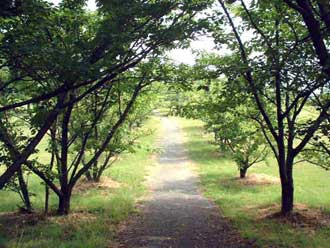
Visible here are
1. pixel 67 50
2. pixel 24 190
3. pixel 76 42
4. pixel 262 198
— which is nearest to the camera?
pixel 67 50

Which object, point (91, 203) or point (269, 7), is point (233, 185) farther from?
point (269, 7)

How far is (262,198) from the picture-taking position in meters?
14.0

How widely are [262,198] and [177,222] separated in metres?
4.36

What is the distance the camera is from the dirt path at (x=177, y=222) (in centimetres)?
886

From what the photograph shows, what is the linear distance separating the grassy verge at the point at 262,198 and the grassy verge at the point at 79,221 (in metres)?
2.91

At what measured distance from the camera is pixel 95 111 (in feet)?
39.7

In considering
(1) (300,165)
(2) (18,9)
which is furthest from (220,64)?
(1) (300,165)

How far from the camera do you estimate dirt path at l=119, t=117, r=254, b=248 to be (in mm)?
8859

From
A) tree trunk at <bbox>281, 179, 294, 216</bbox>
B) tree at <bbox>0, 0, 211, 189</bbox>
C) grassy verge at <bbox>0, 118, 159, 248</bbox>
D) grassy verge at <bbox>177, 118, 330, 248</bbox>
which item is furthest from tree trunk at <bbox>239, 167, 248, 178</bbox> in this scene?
tree at <bbox>0, 0, 211, 189</bbox>

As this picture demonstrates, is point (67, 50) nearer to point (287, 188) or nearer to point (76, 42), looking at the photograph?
point (76, 42)

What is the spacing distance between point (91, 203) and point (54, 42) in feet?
24.0

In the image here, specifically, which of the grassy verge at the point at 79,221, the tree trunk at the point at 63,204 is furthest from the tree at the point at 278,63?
the tree trunk at the point at 63,204

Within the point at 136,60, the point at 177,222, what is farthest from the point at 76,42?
the point at 177,222

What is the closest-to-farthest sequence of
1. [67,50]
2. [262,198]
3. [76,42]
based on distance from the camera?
[67,50], [76,42], [262,198]
